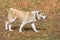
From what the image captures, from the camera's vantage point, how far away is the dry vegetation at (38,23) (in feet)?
30.5

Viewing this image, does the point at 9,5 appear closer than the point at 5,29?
No

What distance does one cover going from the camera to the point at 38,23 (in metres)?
11.5

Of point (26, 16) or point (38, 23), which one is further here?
point (38, 23)

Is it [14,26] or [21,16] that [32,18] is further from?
[14,26]

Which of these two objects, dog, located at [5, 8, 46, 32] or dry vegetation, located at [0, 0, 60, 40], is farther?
dog, located at [5, 8, 46, 32]

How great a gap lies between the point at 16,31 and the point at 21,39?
1.10m

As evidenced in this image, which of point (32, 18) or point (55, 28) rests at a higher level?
point (32, 18)

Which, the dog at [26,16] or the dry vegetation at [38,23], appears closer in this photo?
the dry vegetation at [38,23]

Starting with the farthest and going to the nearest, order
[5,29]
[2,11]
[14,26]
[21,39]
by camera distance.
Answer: [2,11] < [14,26] < [5,29] < [21,39]

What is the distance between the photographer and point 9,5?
574 inches

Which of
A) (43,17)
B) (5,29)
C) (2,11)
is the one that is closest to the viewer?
(43,17)

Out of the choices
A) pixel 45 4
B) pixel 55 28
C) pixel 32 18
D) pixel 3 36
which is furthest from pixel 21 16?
pixel 45 4

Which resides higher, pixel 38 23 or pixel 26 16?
pixel 26 16

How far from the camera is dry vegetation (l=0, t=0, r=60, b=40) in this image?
366 inches
